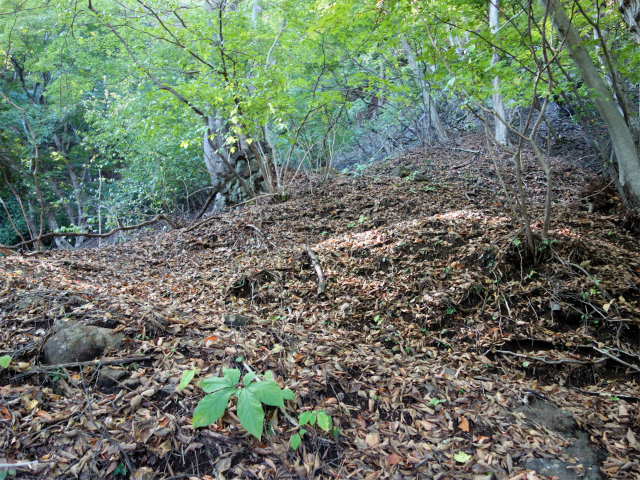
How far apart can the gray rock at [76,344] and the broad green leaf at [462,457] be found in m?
2.40

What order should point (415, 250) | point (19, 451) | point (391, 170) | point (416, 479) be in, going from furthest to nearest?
point (391, 170) < point (415, 250) < point (416, 479) < point (19, 451)

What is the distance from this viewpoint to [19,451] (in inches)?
69.0

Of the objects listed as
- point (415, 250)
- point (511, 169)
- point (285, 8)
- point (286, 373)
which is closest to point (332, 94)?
point (285, 8)

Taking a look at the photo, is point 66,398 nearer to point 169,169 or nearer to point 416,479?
point 416,479

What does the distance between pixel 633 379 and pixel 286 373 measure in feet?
9.71

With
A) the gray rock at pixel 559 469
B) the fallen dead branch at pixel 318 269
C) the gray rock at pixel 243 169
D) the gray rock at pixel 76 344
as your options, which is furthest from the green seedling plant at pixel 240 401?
the gray rock at pixel 243 169

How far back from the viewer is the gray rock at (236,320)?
3.21m

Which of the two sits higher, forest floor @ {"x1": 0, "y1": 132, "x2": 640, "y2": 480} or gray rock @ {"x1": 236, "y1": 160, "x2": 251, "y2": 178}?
gray rock @ {"x1": 236, "y1": 160, "x2": 251, "y2": 178}

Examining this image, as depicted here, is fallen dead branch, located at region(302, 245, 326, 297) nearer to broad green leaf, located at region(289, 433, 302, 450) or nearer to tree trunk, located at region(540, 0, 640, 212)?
broad green leaf, located at region(289, 433, 302, 450)

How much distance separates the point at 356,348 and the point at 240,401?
163 cm

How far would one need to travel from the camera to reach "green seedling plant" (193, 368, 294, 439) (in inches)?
66.1

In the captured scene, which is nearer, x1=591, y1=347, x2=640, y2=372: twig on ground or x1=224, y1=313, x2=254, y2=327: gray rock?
x1=591, y1=347, x2=640, y2=372: twig on ground

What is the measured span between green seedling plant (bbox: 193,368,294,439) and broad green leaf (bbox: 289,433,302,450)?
1.01 feet

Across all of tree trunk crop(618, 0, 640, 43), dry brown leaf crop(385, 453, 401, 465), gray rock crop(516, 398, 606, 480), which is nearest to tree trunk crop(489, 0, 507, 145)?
tree trunk crop(618, 0, 640, 43)
